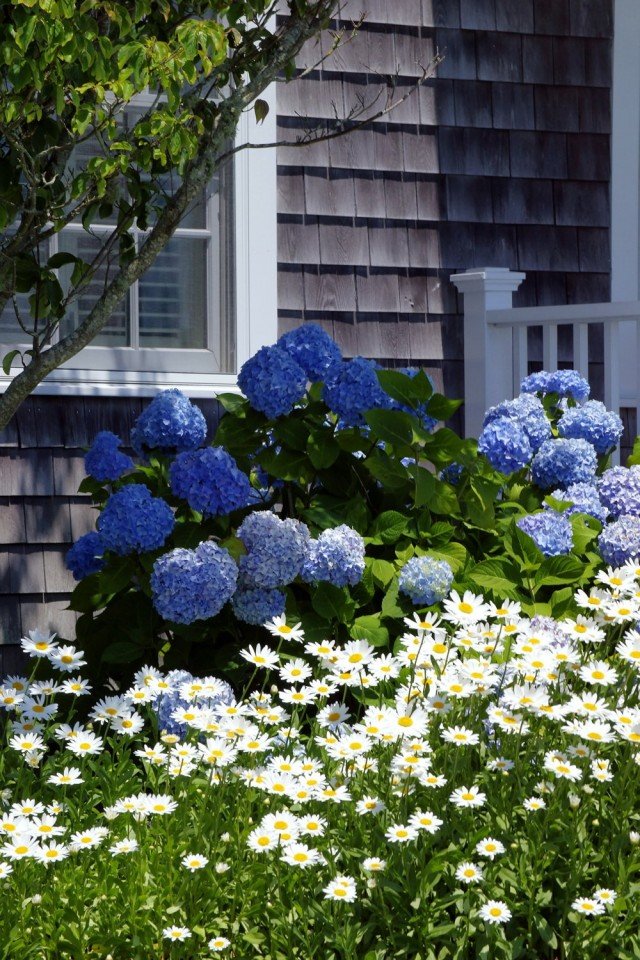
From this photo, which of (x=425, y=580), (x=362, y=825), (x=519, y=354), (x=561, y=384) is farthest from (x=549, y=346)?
(x=362, y=825)

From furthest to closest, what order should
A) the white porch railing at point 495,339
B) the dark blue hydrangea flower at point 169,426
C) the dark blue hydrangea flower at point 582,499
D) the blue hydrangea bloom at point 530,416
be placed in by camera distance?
the white porch railing at point 495,339 < the blue hydrangea bloom at point 530,416 < the dark blue hydrangea flower at point 582,499 < the dark blue hydrangea flower at point 169,426

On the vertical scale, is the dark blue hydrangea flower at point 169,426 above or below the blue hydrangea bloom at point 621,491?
above

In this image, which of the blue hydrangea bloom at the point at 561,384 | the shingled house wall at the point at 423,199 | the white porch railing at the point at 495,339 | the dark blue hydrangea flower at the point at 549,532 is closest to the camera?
the dark blue hydrangea flower at the point at 549,532

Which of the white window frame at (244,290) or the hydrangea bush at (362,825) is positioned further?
the white window frame at (244,290)

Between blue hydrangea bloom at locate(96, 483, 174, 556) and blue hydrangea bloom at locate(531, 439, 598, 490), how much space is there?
118cm

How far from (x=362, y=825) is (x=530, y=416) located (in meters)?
1.80

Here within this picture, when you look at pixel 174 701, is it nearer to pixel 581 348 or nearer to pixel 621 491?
pixel 621 491

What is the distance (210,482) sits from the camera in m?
2.93

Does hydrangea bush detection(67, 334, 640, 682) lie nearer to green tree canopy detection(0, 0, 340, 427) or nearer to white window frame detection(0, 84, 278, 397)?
green tree canopy detection(0, 0, 340, 427)

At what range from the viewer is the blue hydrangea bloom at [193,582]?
Result: 2746 mm

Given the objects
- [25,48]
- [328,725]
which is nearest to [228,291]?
[25,48]

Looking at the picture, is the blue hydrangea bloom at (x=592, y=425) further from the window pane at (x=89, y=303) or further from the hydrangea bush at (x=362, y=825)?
the window pane at (x=89, y=303)

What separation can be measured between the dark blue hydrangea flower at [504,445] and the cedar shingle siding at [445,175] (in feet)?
4.25

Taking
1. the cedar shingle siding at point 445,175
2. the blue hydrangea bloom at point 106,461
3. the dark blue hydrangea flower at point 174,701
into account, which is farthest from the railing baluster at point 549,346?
Result: the dark blue hydrangea flower at point 174,701
